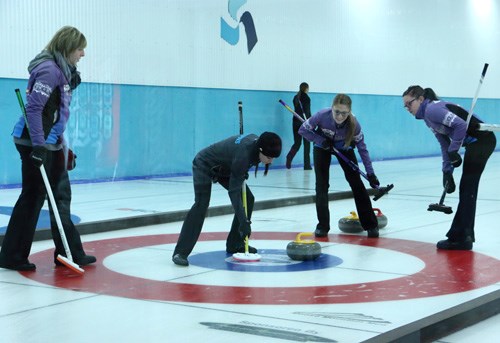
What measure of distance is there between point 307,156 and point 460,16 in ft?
32.0

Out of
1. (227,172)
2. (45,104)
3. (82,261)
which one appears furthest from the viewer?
(227,172)

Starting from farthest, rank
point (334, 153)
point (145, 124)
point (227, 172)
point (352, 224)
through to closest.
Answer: point (145, 124)
point (352, 224)
point (334, 153)
point (227, 172)

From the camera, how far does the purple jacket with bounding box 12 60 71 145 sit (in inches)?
256

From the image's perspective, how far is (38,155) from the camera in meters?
6.45

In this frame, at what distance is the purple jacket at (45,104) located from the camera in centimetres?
650

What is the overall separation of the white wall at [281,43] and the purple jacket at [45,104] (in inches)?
278

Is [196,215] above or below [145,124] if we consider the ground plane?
below

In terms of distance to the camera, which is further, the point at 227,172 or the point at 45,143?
the point at 227,172

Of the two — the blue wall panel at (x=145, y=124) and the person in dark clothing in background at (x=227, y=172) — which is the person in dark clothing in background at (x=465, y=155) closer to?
the person in dark clothing in background at (x=227, y=172)

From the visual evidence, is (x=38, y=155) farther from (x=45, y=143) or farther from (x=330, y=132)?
(x=330, y=132)

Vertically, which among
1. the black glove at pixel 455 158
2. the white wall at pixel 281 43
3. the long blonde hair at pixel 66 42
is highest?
the white wall at pixel 281 43

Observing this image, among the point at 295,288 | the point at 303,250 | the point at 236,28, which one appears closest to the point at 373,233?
the point at 303,250

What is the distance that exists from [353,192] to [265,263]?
207 centimetres

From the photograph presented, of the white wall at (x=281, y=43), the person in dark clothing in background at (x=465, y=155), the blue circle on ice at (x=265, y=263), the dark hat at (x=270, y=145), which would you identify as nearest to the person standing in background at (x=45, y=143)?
the blue circle on ice at (x=265, y=263)
